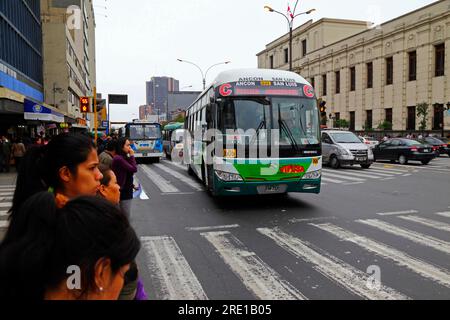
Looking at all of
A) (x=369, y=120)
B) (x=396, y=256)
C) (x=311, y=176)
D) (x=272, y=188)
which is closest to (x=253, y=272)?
(x=396, y=256)

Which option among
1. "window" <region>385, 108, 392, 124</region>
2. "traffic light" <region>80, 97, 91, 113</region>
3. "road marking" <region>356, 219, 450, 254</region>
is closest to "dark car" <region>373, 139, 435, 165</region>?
"road marking" <region>356, 219, 450, 254</region>

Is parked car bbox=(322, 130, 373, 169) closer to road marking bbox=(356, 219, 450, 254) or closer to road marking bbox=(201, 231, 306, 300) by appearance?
road marking bbox=(356, 219, 450, 254)

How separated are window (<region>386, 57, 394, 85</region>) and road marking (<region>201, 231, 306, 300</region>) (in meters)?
43.1

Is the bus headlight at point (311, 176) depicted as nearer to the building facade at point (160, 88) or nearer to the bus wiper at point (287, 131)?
the bus wiper at point (287, 131)

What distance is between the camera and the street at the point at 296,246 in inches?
169

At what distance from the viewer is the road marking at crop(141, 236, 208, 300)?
4147mm

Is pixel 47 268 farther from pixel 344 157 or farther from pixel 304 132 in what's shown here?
pixel 344 157

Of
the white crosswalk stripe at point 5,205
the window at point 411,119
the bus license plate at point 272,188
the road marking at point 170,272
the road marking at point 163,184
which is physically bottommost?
the road marking at point 170,272

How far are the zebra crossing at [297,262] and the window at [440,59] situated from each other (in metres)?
36.4

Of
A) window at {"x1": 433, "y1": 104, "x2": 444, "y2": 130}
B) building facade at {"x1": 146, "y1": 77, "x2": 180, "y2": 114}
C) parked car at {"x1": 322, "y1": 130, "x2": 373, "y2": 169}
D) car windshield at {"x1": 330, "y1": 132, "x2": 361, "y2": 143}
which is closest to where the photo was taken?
parked car at {"x1": 322, "y1": 130, "x2": 373, "y2": 169}

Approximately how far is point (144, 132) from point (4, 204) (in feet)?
51.0

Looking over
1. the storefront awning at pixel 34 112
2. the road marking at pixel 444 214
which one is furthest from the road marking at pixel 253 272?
the storefront awning at pixel 34 112

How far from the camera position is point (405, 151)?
72.0 feet

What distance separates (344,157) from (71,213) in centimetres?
1898
